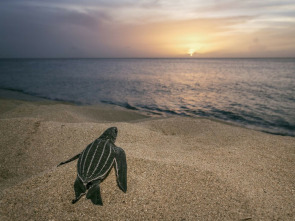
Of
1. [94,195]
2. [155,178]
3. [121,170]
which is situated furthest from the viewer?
[155,178]

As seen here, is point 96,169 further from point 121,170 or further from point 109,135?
point 109,135

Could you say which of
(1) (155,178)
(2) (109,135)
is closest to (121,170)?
(1) (155,178)

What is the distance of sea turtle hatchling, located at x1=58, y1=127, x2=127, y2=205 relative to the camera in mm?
1981

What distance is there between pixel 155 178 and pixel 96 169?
0.79 meters

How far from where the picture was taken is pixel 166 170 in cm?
255

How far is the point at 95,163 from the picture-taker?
6.76 feet

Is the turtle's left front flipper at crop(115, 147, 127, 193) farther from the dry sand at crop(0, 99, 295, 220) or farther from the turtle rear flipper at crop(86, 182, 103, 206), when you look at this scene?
the turtle rear flipper at crop(86, 182, 103, 206)

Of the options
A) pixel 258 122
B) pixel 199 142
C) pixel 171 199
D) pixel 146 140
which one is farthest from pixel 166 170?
pixel 258 122

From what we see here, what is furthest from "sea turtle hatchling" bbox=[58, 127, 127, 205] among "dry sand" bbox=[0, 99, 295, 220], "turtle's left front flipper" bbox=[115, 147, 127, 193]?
"dry sand" bbox=[0, 99, 295, 220]

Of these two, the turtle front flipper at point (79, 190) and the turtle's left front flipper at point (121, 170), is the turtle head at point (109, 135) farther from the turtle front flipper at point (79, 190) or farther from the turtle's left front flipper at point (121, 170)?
the turtle front flipper at point (79, 190)

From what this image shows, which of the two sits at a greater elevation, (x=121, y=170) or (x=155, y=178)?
(x=121, y=170)

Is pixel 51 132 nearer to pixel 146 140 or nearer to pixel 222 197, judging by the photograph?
pixel 146 140

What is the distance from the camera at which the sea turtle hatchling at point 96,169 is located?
198cm

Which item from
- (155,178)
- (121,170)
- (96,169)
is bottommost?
(155,178)
